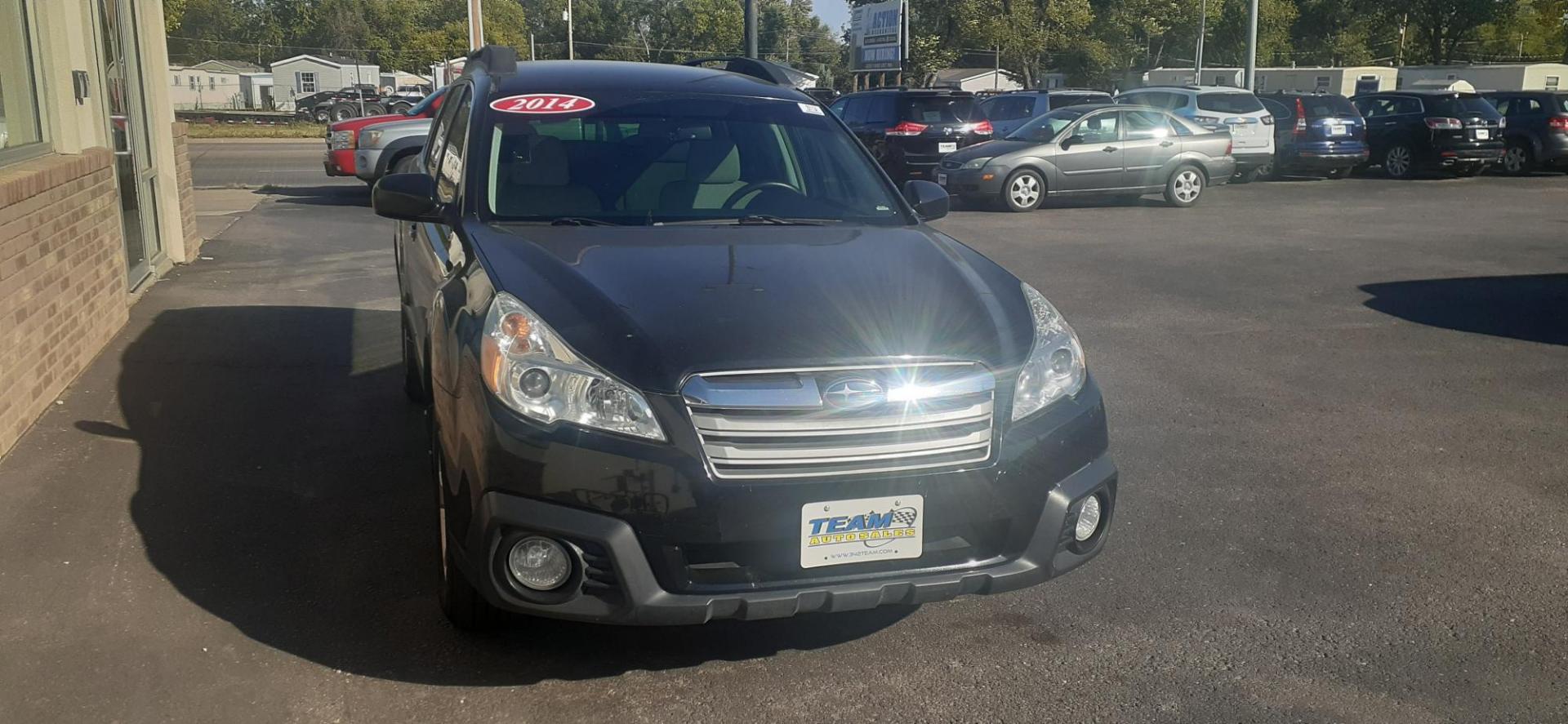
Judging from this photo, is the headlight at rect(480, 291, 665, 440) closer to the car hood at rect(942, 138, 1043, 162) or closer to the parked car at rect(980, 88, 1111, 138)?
the car hood at rect(942, 138, 1043, 162)

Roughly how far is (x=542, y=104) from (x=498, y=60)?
479mm

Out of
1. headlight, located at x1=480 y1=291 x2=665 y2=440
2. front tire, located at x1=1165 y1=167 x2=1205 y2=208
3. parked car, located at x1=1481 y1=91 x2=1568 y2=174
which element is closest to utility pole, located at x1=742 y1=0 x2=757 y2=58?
front tire, located at x1=1165 y1=167 x2=1205 y2=208

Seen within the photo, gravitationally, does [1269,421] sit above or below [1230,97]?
below

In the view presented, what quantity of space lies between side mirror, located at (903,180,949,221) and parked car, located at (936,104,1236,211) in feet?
41.7

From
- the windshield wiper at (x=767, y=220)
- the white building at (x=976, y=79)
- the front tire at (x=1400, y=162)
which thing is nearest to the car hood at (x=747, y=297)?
the windshield wiper at (x=767, y=220)

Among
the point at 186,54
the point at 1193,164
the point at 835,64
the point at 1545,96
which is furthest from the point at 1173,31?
the point at 186,54

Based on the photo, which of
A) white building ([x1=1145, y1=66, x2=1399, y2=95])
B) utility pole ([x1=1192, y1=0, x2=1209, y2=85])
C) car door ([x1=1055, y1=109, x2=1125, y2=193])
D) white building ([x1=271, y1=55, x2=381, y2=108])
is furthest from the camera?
white building ([x1=271, y1=55, x2=381, y2=108])

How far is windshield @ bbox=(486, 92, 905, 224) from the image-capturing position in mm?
4770

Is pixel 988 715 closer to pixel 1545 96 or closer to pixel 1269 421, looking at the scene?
pixel 1269 421

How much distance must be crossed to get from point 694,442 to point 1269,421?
4207mm

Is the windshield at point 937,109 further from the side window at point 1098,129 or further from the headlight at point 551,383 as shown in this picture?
the headlight at point 551,383

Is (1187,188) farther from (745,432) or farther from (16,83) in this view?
(745,432)

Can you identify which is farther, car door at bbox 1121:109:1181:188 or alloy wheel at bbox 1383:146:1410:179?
alloy wheel at bbox 1383:146:1410:179

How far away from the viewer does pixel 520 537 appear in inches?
133
